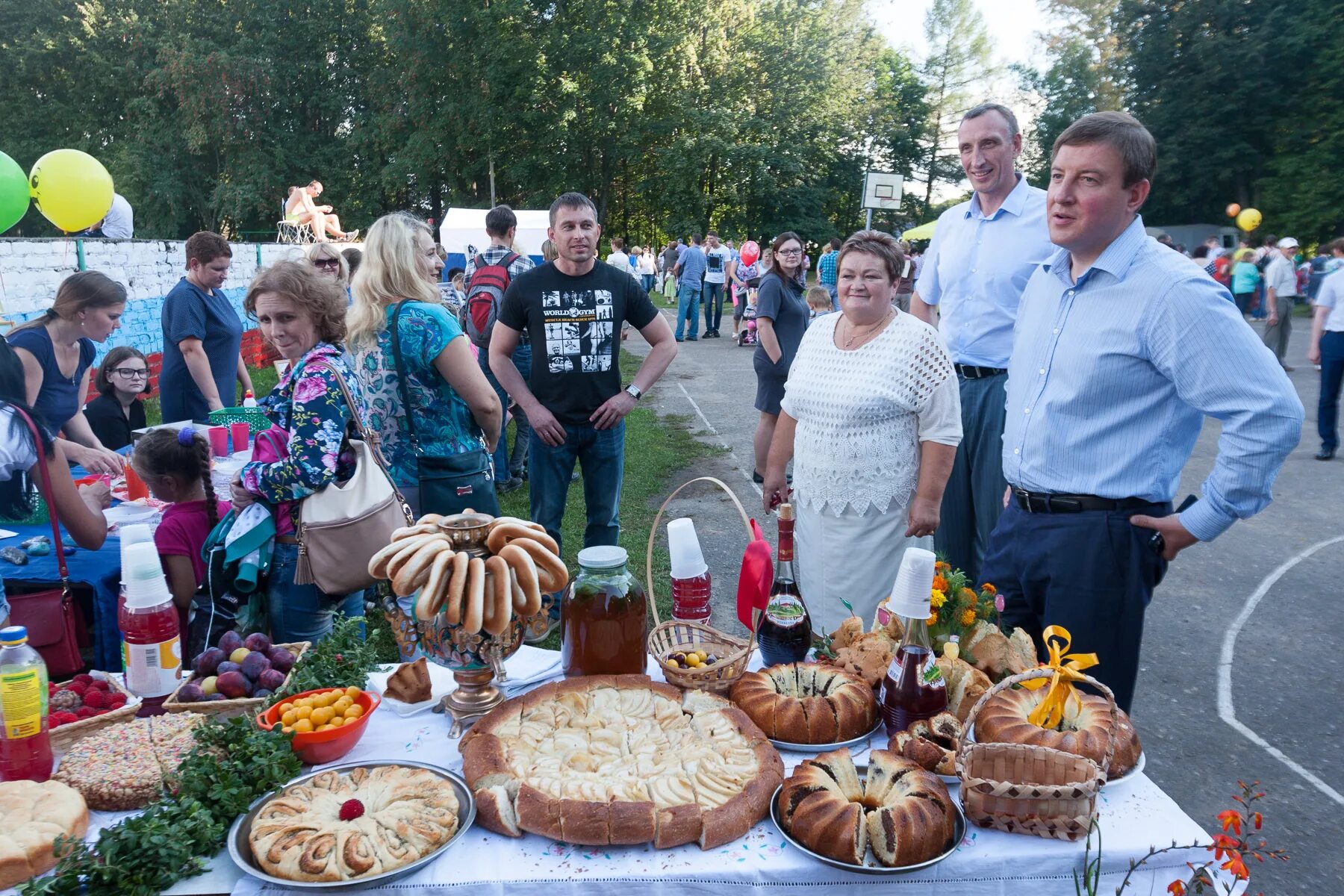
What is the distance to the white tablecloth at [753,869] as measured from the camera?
1597 mm

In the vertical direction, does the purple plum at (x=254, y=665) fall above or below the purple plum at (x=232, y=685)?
above

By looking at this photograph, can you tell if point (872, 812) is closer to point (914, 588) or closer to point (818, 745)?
point (818, 745)

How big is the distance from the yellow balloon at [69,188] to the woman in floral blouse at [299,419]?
271 inches

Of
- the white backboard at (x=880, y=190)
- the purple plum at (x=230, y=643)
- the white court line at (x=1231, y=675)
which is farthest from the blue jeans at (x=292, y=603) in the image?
the white backboard at (x=880, y=190)

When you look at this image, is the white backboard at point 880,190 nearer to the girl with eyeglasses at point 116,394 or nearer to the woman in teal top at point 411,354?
the girl with eyeglasses at point 116,394

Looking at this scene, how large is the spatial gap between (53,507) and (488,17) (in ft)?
111

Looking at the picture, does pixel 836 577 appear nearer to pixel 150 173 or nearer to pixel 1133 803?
pixel 1133 803

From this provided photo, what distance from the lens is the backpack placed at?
→ 20.7ft

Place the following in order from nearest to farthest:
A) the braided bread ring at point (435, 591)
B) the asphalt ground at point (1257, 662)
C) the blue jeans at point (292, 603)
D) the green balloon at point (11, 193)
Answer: the braided bread ring at point (435, 591) → the blue jeans at point (292, 603) → the asphalt ground at point (1257, 662) → the green balloon at point (11, 193)

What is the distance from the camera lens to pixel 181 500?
344 cm

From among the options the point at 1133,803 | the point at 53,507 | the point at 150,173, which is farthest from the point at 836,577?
the point at 150,173

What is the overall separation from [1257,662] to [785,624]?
339 centimetres

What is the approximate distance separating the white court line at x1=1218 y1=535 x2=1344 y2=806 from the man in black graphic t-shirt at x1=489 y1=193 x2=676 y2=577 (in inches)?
118

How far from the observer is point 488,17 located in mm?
32312
